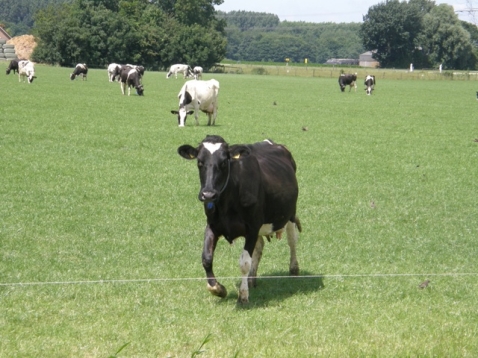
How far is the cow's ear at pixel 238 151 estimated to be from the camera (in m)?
7.88

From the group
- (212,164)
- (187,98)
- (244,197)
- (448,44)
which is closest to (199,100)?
(187,98)

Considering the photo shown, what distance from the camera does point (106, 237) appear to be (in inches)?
426

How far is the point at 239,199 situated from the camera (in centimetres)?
798

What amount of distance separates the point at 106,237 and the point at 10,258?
160 cm

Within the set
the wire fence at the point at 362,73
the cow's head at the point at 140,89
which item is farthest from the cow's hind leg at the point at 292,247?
the wire fence at the point at 362,73

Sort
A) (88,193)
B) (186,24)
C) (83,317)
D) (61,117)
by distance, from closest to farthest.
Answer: (83,317)
(88,193)
(61,117)
(186,24)

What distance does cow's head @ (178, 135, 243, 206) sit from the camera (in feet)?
24.8

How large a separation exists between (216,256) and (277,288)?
5.06ft

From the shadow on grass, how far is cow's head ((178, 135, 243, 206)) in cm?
111

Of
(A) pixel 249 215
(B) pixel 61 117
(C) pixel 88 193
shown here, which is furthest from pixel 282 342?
(B) pixel 61 117

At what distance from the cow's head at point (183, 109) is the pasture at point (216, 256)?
13.1 ft

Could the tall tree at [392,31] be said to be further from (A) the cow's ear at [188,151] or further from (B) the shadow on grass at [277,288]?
(A) the cow's ear at [188,151]

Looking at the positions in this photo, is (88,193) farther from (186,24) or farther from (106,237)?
(186,24)

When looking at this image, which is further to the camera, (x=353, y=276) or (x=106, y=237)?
(x=106, y=237)
